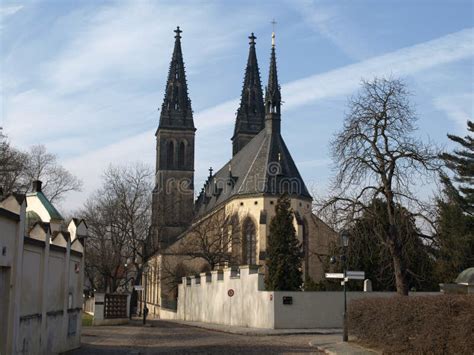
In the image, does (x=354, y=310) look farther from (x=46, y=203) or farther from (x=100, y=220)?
(x=100, y=220)

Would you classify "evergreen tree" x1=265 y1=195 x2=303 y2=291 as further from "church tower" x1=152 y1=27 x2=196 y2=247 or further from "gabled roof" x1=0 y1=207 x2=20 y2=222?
"church tower" x1=152 y1=27 x2=196 y2=247

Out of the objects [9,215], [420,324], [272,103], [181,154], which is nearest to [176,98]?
[181,154]

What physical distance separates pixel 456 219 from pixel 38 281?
32.8m

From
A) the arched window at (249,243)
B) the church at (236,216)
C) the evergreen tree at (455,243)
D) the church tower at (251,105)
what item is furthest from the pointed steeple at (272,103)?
the evergreen tree at (455,243)

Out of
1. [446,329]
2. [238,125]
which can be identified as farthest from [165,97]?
[446,329]

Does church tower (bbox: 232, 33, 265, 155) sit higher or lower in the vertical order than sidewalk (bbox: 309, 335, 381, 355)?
higher

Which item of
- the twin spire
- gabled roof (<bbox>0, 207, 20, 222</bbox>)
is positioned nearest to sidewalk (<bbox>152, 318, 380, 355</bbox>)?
gabled roof (<bbox>0, 207, 20, 222</bbox>)

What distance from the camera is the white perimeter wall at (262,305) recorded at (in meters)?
30.1

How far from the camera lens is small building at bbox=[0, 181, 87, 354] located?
12.1 meters

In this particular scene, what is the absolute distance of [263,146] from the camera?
64.2 m

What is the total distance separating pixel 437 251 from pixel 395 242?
17.3 ft

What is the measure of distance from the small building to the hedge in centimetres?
819

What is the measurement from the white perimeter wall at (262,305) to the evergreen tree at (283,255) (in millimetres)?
1908

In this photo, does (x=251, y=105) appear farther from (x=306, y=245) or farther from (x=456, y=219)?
(x=456, y=219)
